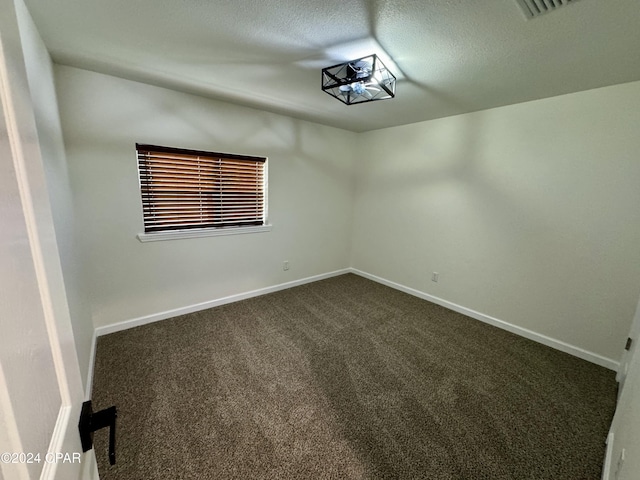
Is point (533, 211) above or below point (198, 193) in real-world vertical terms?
above

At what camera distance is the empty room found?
3.79 ft

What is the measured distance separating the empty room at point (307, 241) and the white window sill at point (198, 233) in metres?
0.02

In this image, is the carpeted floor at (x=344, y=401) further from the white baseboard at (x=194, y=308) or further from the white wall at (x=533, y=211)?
the white wall at (x=533, y=211)

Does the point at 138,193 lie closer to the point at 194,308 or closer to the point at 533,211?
the point at 194,308

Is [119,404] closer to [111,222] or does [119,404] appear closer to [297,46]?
[111,222]

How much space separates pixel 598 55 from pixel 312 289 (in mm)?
3300

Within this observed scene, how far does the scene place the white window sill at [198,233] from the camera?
2.45m

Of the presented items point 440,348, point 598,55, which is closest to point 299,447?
point 440,348

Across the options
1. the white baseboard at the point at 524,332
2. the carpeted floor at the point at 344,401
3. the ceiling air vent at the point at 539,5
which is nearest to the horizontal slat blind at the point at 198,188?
the carpeted floor at the point at 344,401

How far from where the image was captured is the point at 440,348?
2.36 metres

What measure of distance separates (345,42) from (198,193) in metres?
1.96

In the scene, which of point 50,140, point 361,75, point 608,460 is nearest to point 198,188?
point 50,140

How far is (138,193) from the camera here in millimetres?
2342

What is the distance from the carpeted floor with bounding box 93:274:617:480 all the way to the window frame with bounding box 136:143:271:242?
0.92m
